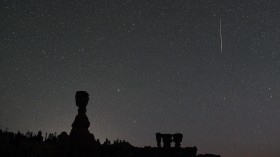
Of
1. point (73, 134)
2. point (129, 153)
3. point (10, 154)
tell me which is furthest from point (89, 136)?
point (129, 153)

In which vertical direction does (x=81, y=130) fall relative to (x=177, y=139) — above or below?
above

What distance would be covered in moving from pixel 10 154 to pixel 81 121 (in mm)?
11497

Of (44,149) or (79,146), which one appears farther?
(44,149)

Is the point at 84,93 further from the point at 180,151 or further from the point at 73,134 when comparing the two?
the point at 180,151

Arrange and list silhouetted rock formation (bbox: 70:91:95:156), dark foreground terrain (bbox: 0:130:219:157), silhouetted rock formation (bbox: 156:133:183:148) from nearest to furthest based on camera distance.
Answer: silhouetted rock formation (bbox: 70:91:95:156)
dark foreground terrain (bbox: 0:130:219:157)
silhouetted rock formation (bbox: 156:133:183:148)

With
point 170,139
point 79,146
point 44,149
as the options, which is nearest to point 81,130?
point 79,146

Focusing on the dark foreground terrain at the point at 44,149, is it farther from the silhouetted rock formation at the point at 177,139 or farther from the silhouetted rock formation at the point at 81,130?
the silhouetted rock formation at the point at 81,130

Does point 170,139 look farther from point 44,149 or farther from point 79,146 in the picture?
point 79,146

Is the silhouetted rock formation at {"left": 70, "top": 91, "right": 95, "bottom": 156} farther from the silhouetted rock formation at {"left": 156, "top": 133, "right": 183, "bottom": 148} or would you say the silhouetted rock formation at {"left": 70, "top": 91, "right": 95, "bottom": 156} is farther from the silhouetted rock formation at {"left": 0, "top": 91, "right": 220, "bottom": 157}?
the silhouetted rock formation at {"left": 156, "top": 133, "right": 183, "bottom": 148}

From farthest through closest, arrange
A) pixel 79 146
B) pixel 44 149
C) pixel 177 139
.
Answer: pixel 177 139 < pixel 44 149 < pixel 79 146

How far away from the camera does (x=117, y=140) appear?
49969mm

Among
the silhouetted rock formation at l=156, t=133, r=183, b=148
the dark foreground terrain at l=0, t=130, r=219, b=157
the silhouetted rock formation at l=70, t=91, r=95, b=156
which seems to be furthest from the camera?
the silhouetted rock formation at l=156, t=133, r=183, b=148

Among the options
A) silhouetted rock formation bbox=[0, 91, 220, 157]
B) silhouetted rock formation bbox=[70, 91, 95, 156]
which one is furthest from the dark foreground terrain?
Result: silhouetted rock formation bbox=[70, 91, 95, 156]

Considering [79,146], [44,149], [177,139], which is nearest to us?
[79,146]
